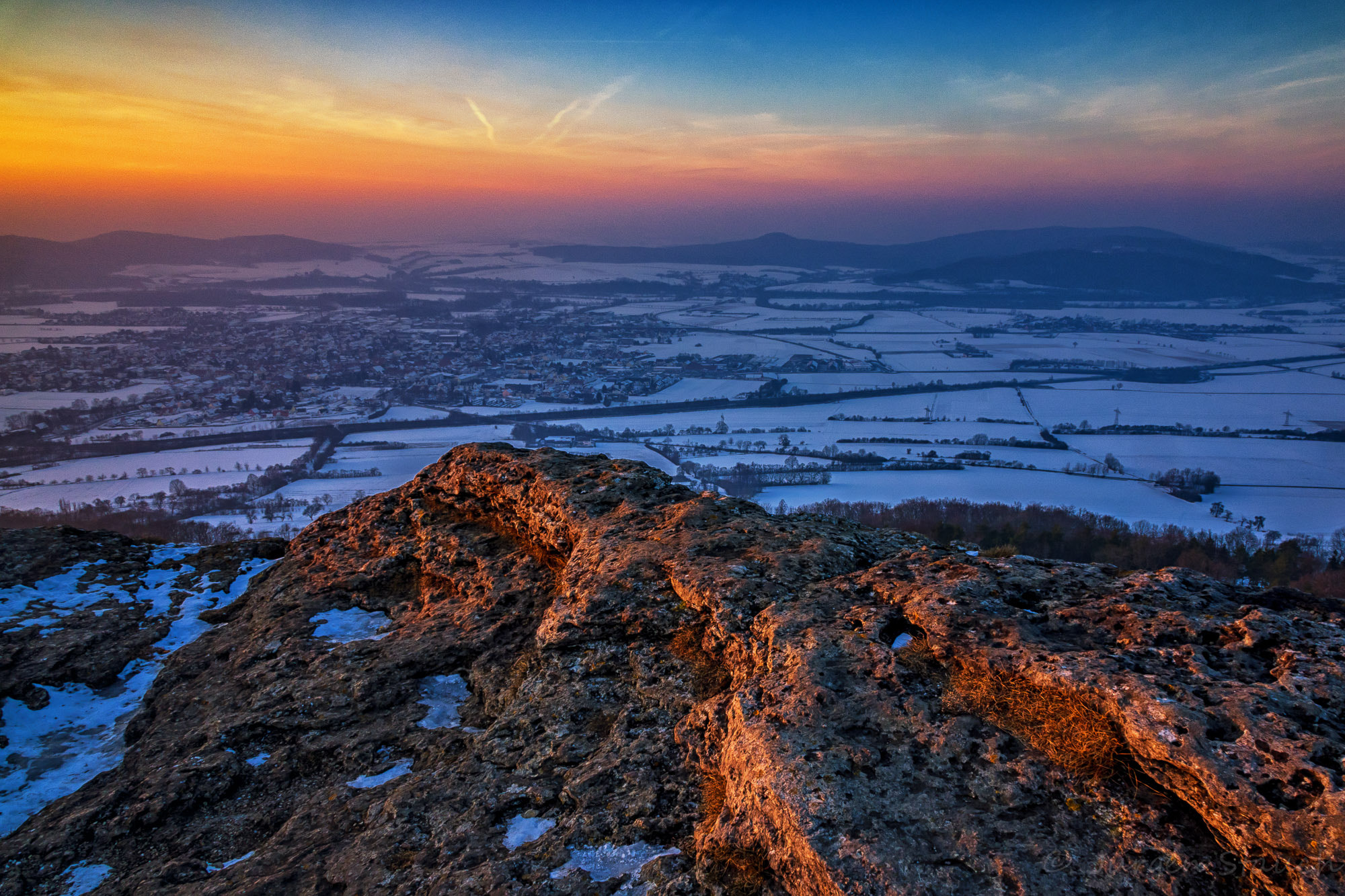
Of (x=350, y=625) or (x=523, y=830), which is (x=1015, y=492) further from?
(x=523, y=830)

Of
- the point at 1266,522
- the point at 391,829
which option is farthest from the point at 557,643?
the point at 1266,522

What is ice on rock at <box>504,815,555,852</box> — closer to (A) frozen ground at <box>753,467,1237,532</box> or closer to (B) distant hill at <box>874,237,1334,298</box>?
(A) frozen ground at <box>753,467,1237,532</box>

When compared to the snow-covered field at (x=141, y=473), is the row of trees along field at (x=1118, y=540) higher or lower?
lower

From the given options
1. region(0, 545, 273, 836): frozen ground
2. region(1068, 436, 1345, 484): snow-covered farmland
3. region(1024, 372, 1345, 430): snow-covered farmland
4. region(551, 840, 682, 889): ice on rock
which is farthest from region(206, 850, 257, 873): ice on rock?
region(1024, 372, 1345, 430): snow-covered farmland

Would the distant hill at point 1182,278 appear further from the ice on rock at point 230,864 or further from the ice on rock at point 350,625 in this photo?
the ice on rock at point 230,864

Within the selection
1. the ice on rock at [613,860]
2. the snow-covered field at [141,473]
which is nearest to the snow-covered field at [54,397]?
the snow-covered field at [141,473]

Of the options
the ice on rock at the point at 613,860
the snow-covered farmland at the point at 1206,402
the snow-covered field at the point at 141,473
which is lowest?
the snow-covered farmland at the point at 1206,402

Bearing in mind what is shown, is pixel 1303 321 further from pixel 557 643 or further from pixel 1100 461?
pixel 557 643
